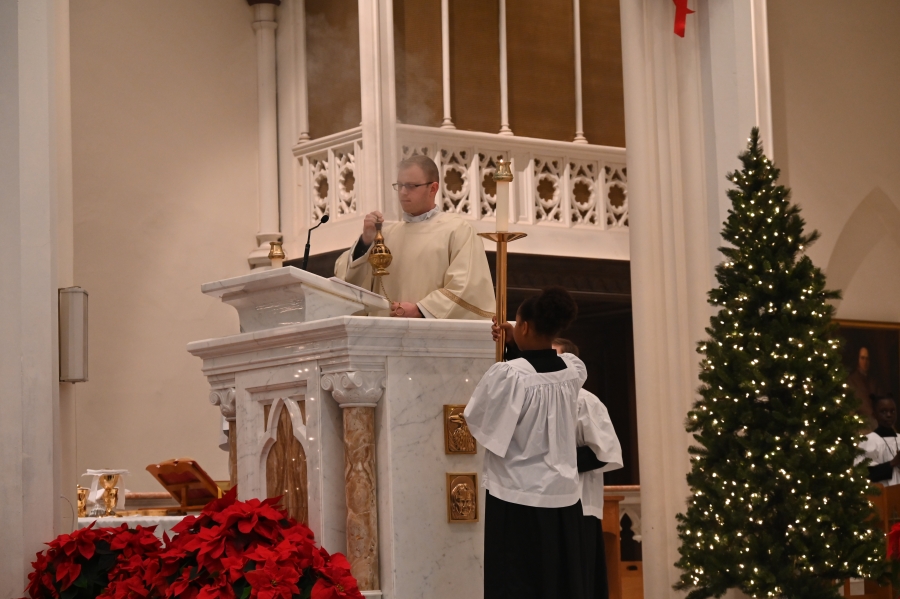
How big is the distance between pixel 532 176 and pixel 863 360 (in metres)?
3.90

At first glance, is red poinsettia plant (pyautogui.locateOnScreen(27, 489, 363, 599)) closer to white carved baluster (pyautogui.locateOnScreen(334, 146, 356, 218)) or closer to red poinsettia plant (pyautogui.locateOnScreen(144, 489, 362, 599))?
red poinsettia plant (pyautogui.locateOnScreen(144, 489, 362, 599))

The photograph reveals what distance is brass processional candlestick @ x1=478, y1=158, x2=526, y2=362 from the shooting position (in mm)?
4695

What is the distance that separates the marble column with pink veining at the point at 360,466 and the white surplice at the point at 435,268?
763mm

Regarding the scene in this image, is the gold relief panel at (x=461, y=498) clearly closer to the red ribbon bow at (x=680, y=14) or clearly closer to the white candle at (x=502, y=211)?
the white candle at (x=502, y=211)

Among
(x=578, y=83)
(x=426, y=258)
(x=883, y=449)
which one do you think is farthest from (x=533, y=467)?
(x=578, y=83)

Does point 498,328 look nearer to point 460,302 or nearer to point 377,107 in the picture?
point 460,302

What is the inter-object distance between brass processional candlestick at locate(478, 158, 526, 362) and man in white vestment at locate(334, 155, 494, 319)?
68cm

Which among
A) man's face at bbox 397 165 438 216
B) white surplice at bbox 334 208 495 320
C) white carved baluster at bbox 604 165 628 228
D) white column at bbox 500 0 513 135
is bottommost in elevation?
white surplice at bbox 334 208 495 320

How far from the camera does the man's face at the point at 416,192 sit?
5.75 m

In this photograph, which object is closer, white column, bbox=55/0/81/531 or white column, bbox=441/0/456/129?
white column, bbox=55/0/81/531

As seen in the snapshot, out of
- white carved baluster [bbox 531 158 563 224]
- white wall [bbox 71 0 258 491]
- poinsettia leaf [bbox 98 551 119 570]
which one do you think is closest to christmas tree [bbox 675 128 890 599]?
poinsettia leaf [bbox 98 551 119 570]

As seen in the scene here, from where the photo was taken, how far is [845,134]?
8234 mm

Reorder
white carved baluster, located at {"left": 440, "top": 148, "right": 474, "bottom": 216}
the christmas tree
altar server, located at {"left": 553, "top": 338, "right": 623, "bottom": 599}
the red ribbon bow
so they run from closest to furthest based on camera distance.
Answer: altar server, located at {"left": 553, "top": 338, "right": 623, "bottom": 599} < the christmas tree < the red ribbon bow < white carved baluster, located at {"left": 440, "top": 148, "right": 474, "bottom": 216}

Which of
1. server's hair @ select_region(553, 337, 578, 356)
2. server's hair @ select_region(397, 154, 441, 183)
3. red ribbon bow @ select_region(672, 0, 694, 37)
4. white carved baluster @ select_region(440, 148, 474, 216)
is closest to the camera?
server's hair @ select_region(397, 154, 441, 183)
